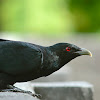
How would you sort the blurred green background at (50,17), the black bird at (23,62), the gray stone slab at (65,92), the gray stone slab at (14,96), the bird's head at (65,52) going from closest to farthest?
the gray stone slab at (14,96), the black bird at (23,62), the bird's head at (65,52), the gray stone slab at (65,92), the blurred green background at (50,17)

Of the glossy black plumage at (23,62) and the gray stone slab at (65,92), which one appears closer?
the glossy black plumage at (23,62)

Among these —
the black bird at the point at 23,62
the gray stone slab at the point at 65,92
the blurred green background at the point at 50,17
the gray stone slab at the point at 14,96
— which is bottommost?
the blurred green background at the point at 50,17

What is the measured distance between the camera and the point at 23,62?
530cm

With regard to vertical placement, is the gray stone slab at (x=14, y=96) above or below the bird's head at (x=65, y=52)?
below

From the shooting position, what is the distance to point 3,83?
203 inches

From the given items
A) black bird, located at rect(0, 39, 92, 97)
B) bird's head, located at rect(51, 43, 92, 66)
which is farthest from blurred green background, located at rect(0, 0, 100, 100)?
black bird, located at rect(0, 39, 92, 97)

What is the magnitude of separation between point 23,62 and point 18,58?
75mm

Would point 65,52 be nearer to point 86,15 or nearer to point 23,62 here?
point 23,62

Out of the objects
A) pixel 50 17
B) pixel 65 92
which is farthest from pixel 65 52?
pixel 50 17

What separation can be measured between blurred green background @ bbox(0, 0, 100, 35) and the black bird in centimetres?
1166

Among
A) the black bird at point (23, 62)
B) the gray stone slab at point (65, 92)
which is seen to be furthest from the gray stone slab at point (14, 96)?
the gray stone slab at point (65, 92)

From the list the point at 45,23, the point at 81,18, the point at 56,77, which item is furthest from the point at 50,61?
the point at 81,18

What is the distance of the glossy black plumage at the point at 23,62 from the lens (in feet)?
17.1

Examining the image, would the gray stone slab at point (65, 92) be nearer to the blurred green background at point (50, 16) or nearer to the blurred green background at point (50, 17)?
the blurred green background at point (50, 17)
